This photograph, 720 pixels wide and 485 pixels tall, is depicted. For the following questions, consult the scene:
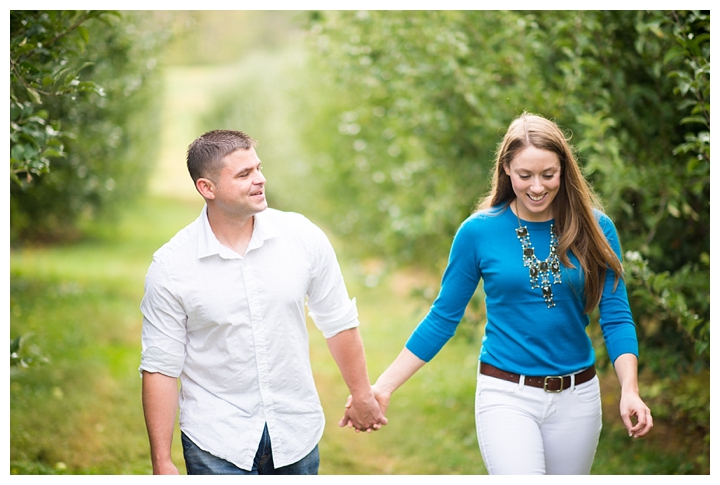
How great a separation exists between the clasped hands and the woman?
1.77 feet

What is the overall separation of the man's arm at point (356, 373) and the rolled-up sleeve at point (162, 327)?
72 cm

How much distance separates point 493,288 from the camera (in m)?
3.38

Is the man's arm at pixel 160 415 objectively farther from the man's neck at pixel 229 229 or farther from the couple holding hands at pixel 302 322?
the man's neck at pixel 229 229

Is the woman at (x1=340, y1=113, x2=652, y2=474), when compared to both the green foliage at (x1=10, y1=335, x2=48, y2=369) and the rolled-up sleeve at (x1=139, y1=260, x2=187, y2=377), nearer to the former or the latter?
the rolled-up sleeve at (x1=139, y1=260, x2=187, y2=377)

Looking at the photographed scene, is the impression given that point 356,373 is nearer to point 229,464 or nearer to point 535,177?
point 229,464

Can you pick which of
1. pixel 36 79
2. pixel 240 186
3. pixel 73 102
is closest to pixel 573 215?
pixel 240 186

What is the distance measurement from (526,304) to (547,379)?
1.03 ft

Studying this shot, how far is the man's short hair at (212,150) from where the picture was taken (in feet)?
10.9

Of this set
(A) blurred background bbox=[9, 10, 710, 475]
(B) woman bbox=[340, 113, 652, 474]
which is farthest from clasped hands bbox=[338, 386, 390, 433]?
(A) blurred background bbox=[9, 10, 710, 475]

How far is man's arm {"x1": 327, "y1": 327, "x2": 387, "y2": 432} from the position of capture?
3654 millimetres

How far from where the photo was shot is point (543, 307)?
3.33 m

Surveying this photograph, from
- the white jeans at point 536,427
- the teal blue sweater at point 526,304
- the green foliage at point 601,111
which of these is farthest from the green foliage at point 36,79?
the green foliage at point 601,111
